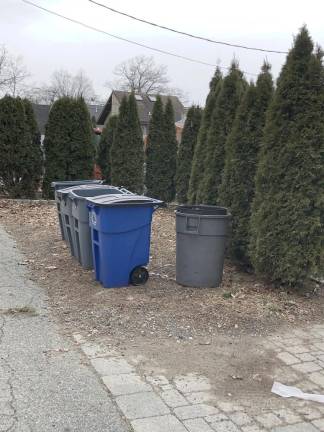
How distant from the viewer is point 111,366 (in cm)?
388

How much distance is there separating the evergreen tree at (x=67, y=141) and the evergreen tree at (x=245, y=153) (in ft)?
24.0

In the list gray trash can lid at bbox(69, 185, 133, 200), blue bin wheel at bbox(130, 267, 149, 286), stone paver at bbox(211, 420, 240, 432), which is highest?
gray trash can lid at bbox(69, 185, 133, 200)

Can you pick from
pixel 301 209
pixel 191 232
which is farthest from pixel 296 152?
pixel 191 232

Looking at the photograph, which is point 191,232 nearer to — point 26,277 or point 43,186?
point 26,277

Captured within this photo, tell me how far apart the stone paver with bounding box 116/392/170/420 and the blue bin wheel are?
230 cm

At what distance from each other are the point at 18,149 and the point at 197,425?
10.9 metres

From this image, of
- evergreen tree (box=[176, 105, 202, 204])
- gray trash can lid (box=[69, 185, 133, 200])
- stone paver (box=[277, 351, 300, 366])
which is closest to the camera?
stone paver (box=[277, 351, 300, 366])

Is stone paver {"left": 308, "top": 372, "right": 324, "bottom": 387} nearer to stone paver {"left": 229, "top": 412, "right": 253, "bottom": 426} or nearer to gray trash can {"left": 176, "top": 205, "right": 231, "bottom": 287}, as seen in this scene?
stone paver {"left": 229, "top": 412, "right": 253, "bottom": 426}

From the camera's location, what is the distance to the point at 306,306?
5.40 m

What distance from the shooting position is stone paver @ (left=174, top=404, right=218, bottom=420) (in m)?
3.21

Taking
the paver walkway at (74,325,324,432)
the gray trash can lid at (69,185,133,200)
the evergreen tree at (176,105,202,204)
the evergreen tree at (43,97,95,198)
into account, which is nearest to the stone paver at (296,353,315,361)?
the paver walkway at (74,325,324,432)

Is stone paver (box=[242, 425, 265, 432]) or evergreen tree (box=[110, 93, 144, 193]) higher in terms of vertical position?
evergreen tree (box=[110, 93, 144, 193])

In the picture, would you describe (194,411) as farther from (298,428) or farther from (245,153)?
(245,153)

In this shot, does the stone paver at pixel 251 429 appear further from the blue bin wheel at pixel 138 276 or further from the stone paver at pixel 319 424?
the blue bin wheel at pixel 138 276
